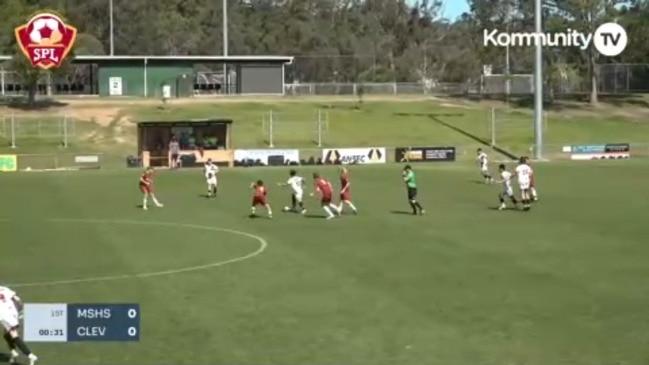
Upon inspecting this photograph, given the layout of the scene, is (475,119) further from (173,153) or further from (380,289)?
(380,289)

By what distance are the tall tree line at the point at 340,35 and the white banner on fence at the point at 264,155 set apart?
44.8 m

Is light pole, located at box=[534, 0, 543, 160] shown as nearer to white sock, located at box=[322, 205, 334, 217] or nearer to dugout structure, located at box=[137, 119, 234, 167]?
dugout structure, located at box=[137, 119, 234, 167]

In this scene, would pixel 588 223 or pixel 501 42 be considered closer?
pixel 588 223

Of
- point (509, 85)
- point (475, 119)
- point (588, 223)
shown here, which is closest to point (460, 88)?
point (509, 85)

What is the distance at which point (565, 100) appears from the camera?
108625 millimetres

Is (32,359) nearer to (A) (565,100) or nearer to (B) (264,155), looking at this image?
(B) (264,155)

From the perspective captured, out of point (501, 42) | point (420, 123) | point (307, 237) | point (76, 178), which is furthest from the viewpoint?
point (420, 123)

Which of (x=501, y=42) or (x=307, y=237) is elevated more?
(x=501, y=42)

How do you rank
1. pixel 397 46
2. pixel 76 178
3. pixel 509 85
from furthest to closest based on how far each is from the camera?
1. pixel 397 46
2. pixel 509 85
3. pixel 76 178

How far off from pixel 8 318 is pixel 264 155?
55.8 meters

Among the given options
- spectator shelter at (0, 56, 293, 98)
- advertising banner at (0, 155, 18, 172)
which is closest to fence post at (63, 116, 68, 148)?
advertising banner at (0, 155, 18, 172)

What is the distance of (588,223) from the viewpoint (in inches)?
1507

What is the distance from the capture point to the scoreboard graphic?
13.4 m

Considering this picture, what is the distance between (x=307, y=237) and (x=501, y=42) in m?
52.5
